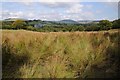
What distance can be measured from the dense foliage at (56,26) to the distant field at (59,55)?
1.47ft

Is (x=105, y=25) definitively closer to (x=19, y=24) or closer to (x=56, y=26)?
(x=56, y=26)

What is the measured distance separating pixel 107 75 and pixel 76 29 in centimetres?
214

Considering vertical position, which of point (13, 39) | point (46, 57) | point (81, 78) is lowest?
point (81, 78)

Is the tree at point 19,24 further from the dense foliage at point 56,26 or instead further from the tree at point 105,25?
the tree at point 105,25

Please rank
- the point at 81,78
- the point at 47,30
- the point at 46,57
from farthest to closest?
the point at 47,30
the point at 46,57
the point at 81,78

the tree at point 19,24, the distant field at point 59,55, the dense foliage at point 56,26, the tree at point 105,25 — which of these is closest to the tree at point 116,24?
the dense foliage at point 56,26

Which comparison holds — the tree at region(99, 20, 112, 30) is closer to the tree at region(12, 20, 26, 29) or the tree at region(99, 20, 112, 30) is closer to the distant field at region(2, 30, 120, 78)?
the distant field at region(2, 30, 120, 78)

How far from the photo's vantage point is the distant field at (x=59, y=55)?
19.5ft

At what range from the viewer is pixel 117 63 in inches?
244

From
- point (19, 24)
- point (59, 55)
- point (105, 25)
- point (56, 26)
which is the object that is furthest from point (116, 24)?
point (19, 24)

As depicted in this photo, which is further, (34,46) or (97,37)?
(97,37)

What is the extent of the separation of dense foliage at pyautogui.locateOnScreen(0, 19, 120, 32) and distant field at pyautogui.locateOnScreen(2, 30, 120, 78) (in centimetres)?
45

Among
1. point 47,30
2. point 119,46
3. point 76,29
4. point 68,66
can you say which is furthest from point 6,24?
point 119,46

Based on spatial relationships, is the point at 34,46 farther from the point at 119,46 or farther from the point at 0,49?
the point at 119,46
